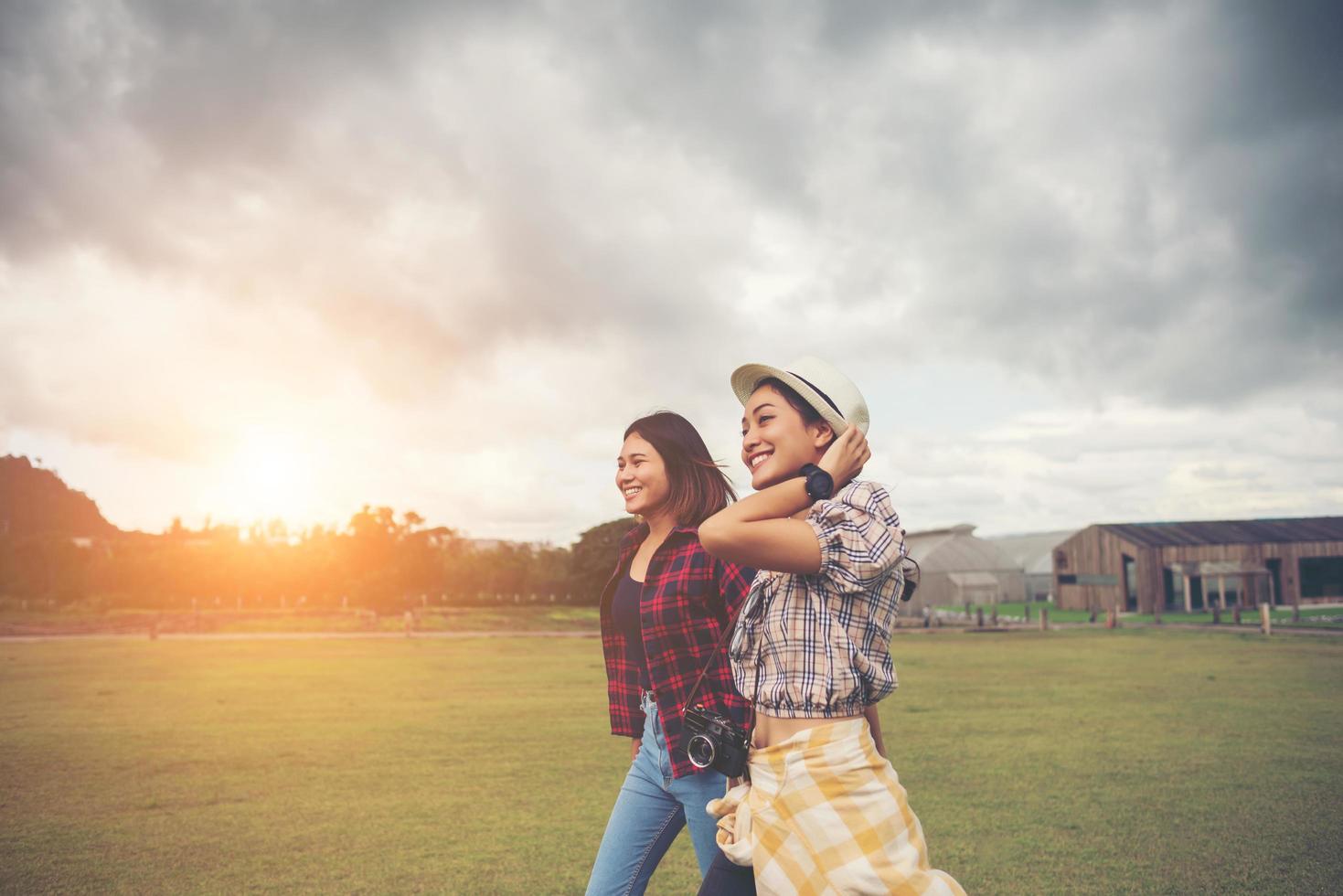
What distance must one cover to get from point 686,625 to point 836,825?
3.65 feet

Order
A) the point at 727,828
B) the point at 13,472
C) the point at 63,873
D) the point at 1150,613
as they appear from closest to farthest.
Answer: the point at 727,828
the point at 63,873
the point at 1150,613
the point at 13,472

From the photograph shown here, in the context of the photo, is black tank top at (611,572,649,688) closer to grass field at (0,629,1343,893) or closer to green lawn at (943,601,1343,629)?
grass field at (0,629,1343,893)

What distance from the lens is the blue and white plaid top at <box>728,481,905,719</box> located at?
6.88 feet

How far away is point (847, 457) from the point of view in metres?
2.23

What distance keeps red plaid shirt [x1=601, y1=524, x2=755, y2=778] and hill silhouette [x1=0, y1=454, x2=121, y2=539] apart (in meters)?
47.3

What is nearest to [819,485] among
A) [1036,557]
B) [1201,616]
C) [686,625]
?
[686,625]

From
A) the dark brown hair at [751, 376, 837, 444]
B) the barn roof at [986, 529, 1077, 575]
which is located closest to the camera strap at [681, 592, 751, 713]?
the dark brown hair at [751, 376, 837, 444]

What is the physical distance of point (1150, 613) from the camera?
152ft

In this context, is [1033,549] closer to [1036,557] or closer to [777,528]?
[1036,557]

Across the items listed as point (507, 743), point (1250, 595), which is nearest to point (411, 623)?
point (507, 743)

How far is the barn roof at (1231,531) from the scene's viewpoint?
4719cm

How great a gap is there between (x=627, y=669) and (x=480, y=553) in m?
68.5

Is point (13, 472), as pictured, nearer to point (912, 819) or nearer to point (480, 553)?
point (480, 553)

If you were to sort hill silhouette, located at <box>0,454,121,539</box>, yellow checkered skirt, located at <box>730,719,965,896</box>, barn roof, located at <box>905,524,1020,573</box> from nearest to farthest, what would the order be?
yellow checkered skirt, located at <box>730,719,965,896</box>
hill silhouette, located at <box>0,454,121,539</box>
barn roof, located at <box>905,524,1020,573</box>
